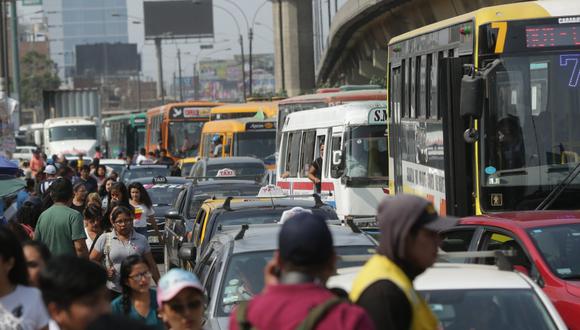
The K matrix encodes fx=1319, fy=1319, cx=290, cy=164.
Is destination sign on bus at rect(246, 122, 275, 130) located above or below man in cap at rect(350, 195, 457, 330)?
below

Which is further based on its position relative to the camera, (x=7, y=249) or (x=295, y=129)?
(x=295, y=129)

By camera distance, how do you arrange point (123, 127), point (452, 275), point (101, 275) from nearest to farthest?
point (101, 275), point (452, 275), point (123, 127)

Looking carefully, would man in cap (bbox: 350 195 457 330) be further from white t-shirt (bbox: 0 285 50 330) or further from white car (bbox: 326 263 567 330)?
white car (bbox: 326 263 567 330)

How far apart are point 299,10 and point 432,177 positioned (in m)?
58.8

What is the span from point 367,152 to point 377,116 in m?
0.64

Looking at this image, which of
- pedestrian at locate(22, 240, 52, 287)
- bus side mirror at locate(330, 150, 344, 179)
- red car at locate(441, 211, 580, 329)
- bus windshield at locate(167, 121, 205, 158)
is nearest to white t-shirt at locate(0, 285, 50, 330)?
pedestrian at locate(22, 240, 52, 287)

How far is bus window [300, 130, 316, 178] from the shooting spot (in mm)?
25156

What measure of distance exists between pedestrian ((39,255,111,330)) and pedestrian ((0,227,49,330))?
750mm

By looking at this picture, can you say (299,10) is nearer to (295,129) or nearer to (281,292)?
(295,129)

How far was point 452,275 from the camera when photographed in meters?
6.92

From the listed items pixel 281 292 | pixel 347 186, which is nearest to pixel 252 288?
pixel 281 292

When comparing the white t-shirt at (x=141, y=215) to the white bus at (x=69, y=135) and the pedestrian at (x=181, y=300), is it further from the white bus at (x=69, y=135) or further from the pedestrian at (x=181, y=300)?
the white bus at (x=69, y=135)

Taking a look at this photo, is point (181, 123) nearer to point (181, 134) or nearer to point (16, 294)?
point (181, 134)

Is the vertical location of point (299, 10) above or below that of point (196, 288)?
above
